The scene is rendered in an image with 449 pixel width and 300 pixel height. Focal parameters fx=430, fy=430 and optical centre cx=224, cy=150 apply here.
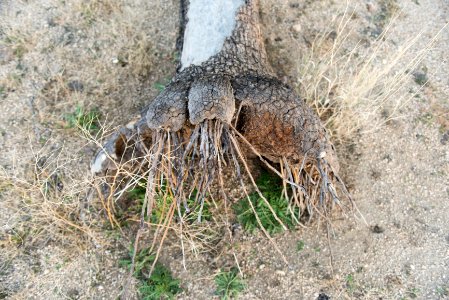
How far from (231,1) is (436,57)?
1.34m

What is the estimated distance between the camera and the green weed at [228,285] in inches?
78.2

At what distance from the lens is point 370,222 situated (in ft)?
7.14

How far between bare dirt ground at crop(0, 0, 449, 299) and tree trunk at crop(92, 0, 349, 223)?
226 mm

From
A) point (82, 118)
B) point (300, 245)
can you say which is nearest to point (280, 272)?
point (300, 245)

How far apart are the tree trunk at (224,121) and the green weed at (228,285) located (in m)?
0.41

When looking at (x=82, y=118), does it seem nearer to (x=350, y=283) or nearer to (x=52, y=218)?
(x=52, y=218)

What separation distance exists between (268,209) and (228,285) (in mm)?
429

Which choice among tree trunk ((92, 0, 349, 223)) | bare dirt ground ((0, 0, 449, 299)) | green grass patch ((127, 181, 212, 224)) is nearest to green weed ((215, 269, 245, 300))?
bare dirt ground ((0, 0, 449, 299))

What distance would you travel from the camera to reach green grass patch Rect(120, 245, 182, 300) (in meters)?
1.97

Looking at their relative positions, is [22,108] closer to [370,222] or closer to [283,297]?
[283,297]

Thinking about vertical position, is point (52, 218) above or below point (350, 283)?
below

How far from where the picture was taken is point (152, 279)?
201cm

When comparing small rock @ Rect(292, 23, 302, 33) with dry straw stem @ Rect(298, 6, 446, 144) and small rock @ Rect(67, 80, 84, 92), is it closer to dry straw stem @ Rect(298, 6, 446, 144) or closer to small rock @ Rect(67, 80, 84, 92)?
dry straw stem @ Rect(298, 6, 446, 144)

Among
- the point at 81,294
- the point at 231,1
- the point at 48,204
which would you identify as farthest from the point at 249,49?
the point at 81,294
